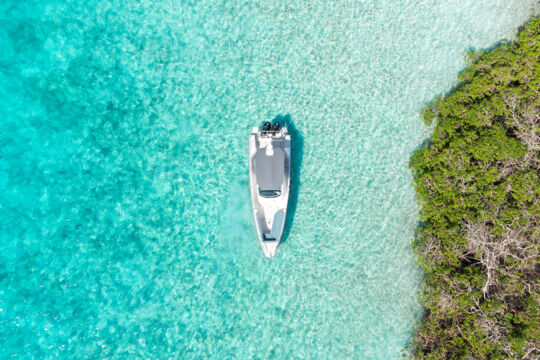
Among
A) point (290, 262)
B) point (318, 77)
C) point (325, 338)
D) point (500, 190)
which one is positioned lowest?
point (325, 338)

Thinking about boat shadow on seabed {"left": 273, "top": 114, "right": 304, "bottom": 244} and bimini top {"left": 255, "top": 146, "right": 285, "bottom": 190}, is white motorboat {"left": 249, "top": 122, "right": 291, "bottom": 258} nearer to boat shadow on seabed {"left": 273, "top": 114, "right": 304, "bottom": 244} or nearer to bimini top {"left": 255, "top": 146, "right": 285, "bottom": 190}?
bimini top {"left": 255, "top": 146, "right": 285, "bottom": 190}

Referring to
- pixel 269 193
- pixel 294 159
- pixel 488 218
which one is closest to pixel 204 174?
pixel 269 193

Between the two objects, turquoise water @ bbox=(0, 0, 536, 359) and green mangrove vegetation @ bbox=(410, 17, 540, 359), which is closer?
green mangrove vegetation @ bbox=(410, 17, 540, 359)

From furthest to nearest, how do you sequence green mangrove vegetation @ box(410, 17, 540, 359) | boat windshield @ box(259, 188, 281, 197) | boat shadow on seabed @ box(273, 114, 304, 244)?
boat shadow on seabed @ box(273, 114, 304, 244) → boat windshield @ box(259, 188, 281, 197) → green mangrove vegetation @ box(410, 17, 540, 359)

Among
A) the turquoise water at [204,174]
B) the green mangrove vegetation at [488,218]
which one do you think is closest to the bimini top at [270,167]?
the turquoise water at [204,174]

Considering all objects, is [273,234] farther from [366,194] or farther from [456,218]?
[456,218]

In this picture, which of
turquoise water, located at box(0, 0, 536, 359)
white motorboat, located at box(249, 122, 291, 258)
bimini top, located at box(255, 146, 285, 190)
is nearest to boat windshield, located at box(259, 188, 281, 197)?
white motorboat, located at box(249, 122, 291, 258)

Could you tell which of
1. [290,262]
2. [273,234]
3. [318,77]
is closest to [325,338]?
[290,262]
